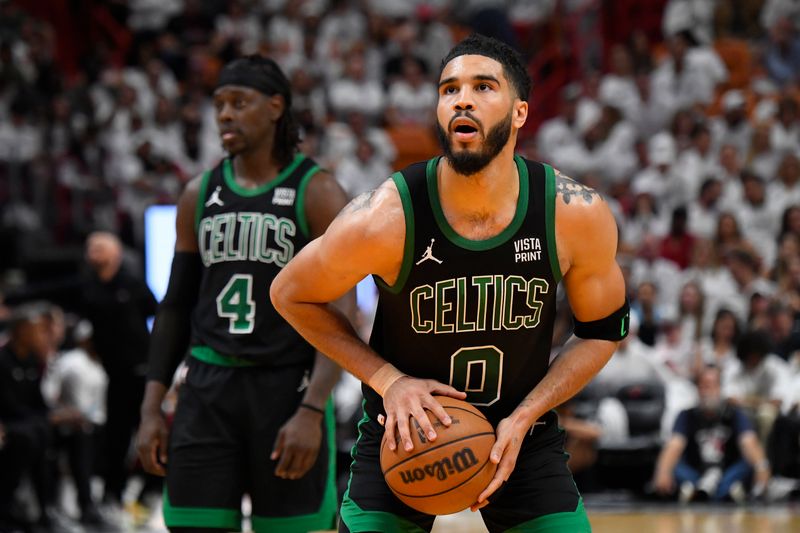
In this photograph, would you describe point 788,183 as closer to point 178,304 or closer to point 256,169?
point 256,169

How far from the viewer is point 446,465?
3.54 m

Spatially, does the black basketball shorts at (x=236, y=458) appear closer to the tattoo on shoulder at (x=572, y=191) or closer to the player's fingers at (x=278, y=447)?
the player's fingers at (x=278, y=447)

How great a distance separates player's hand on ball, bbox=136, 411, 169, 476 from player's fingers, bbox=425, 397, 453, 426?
5.15 ft

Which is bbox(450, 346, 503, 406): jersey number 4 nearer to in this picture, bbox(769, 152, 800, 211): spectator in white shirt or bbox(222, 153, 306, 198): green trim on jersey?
bbox(222, 153, 306, 198): green trim on jersey

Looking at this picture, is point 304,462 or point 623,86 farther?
point 623,86

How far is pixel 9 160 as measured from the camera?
1470 centimetres

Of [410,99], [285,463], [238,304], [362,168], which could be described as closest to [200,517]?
[285,463]

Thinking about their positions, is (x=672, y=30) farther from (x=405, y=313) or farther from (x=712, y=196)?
(x=405, y=313)

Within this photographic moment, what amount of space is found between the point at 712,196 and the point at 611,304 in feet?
34.9

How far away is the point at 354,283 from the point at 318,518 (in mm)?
1297

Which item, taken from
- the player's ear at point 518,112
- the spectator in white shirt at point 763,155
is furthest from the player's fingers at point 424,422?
the spectator in white shirt at point 763,155

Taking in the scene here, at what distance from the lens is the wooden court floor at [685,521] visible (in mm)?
8828

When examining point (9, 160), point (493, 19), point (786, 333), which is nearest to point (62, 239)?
point (9, 160)

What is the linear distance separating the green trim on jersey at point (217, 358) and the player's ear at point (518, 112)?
158 centimetres
